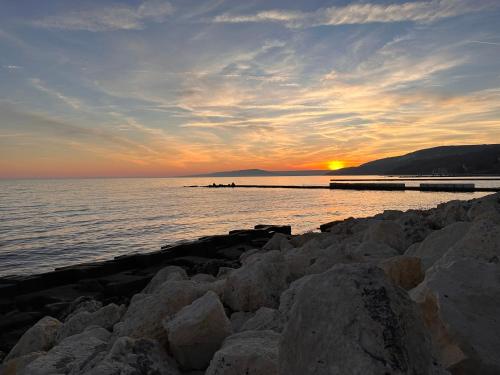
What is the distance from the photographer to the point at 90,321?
6.41 m

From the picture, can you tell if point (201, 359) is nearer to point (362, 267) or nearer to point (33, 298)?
point (362, 267)

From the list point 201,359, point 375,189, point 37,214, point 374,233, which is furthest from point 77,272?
point 375,189

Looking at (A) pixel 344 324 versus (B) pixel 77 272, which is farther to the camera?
(B) pixel 77 272

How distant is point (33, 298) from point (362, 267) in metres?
11.9

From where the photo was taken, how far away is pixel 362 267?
225 centimetres

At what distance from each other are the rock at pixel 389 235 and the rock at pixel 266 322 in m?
4.87

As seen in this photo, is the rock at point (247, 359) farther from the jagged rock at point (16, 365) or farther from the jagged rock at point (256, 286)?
the jagged rock at point (16, 365)

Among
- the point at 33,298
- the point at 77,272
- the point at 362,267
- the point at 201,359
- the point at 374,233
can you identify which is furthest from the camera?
the point at 77,272

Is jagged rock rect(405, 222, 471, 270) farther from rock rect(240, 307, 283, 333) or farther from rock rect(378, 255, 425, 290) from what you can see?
rock rect(240, 307, 283, 333)

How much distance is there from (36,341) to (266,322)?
13.2ft

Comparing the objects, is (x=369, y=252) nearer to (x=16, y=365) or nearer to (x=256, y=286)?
(x=256, y=286)

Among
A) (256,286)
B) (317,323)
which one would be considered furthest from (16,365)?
(317,323)

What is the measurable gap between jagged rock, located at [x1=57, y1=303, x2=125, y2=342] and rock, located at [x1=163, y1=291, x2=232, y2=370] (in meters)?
3.07

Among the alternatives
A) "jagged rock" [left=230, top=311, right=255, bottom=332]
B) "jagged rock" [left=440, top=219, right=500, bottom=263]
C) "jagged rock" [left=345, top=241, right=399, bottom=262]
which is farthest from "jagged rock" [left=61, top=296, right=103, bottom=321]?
"jagged rock" [left=440, top=219, right=500, bottom=263]
